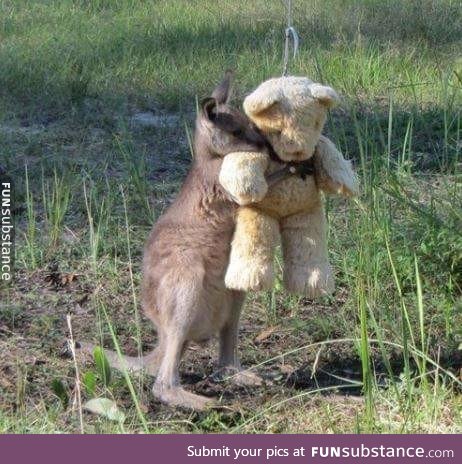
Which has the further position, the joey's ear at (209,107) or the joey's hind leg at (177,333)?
the joey's hind leg at (177,333)

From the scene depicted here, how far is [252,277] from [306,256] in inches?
10.0

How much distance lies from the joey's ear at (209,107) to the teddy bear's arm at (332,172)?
38 centimetres

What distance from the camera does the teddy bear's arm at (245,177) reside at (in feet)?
12.2

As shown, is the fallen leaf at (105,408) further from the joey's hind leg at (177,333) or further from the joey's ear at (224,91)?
the joey's ear at (224,91)

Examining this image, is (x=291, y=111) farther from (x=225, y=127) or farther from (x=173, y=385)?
(x=173, y=385)

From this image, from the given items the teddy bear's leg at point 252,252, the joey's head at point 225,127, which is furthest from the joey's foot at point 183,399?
the joey's head at point 225,127

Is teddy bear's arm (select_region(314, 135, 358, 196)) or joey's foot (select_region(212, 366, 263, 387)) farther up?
teddy bear's arm (select_region(314, 135, 358, 196))

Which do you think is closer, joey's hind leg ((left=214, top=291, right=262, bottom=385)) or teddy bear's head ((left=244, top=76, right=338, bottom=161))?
teddy bear's head ((left=244, top=76, right=338, bottom=161))

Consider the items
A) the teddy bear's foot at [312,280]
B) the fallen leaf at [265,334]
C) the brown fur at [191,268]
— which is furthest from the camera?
the fallen leaf at [265,334]

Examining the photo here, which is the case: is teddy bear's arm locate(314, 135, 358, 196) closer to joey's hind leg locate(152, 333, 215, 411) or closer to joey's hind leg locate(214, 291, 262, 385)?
joey's hind leg locate(214, 291, 262, 385)

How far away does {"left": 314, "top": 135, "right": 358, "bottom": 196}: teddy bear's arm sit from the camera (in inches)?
152

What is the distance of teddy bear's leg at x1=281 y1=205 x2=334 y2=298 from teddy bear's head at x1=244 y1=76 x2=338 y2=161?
30 cm

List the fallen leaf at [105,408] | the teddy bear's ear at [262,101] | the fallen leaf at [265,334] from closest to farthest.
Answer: the teddy bear's ear at [262,101]
the fallen leaf at [105,408]
the fallen leaf at [265,334]

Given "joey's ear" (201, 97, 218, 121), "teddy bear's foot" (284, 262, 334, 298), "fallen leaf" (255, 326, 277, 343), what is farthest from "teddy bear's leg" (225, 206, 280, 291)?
"fallen leaf" (255, 326, 277, 343)
